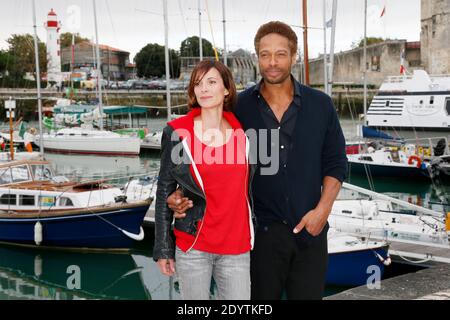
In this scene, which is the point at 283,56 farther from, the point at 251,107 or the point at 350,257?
the point at 350,257

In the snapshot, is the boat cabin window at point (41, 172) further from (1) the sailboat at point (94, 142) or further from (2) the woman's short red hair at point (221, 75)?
(1) the sailboat at point (94, 142)

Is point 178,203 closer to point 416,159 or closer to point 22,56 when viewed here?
point 416,159

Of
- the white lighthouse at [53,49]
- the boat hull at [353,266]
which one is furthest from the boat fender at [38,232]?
the white lighthouse at [53,49]

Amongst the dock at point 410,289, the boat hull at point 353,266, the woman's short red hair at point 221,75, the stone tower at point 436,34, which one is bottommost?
the boat hull at point 353,266

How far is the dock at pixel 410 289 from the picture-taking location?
4.11 metres

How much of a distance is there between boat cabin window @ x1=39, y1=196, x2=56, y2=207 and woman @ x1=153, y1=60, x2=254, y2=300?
1098cm

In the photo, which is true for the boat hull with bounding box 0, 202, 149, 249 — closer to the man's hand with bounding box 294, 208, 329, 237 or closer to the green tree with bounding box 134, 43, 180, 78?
the man's hand with bounding box 294, 208, 329, 237

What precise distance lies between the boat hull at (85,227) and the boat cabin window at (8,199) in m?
0.34

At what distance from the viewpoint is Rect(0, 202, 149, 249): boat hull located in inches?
517

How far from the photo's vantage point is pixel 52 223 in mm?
13250

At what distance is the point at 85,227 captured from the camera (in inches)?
522

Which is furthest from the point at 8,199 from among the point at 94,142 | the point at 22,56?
the point at 22,56

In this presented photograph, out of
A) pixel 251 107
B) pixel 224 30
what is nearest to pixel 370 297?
pixel 251 107

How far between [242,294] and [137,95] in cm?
5604
